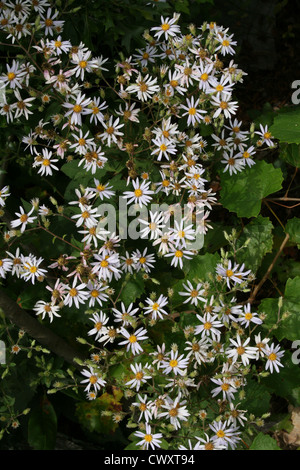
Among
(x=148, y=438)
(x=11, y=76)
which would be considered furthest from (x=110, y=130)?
(x=148, y=438)

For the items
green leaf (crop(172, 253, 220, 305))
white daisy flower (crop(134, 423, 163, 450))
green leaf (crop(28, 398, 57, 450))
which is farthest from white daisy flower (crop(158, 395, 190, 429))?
green leaf (crop(28, 398, 57, 450))

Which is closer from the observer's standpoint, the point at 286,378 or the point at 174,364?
the point at 174,364

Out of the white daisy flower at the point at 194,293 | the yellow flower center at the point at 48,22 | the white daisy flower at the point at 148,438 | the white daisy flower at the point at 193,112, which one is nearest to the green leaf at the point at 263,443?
the white daisy flower at the point at 148,438

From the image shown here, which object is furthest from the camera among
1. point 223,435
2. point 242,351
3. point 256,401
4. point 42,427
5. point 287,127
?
point 42,427

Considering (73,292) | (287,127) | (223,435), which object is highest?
(287,127)

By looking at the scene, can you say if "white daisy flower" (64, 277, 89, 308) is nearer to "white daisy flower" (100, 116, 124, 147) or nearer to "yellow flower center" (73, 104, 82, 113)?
"white daisy flower" (100, 116, 124, 147)

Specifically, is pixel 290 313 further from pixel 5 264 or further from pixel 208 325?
pixel 5 264
